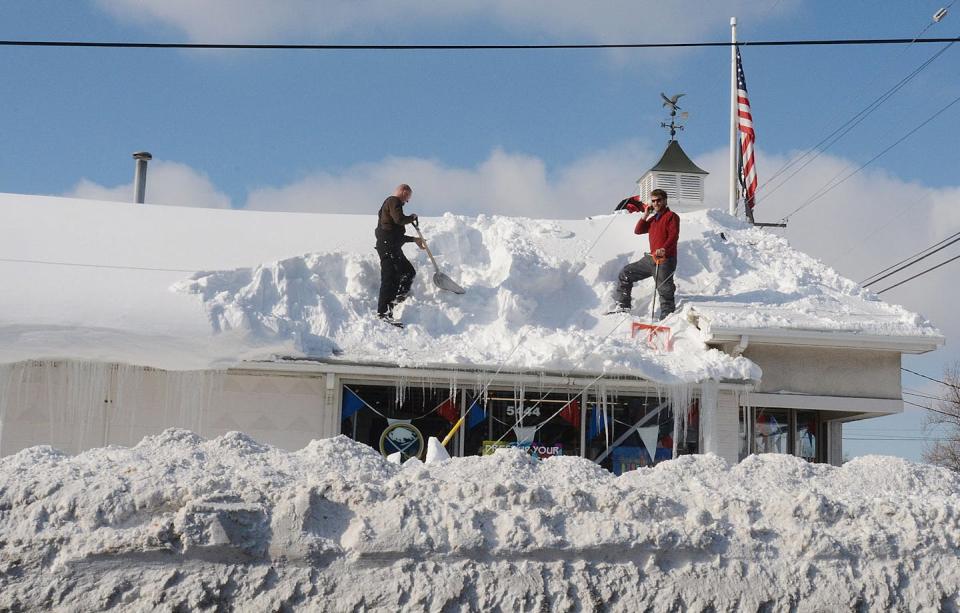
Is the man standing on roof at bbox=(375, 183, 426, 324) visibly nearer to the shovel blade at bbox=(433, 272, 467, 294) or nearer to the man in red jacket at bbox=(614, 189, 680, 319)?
the shovel blade at bbox=(433, 272, 467, 294)

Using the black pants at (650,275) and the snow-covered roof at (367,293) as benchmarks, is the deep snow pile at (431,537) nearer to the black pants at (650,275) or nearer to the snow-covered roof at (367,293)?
the snow-covered roof at (367,293)

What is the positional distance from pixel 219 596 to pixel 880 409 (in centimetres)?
882

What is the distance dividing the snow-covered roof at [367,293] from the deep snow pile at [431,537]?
498cm

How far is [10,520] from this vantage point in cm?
398

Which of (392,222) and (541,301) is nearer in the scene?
(392,222)

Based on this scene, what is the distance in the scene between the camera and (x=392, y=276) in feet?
36.3

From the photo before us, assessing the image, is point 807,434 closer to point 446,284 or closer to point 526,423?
point 526,423

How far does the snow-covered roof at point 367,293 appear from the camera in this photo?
31.7ft

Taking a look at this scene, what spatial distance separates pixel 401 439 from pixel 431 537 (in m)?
6.61

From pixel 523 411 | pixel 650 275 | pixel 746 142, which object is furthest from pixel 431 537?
pixel 746 142

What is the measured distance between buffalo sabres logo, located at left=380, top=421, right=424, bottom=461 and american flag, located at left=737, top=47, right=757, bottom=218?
8.75 m

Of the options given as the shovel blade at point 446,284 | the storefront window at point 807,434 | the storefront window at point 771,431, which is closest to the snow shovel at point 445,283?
the shovel blade at point 446,284

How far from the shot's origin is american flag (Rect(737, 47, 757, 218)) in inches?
697

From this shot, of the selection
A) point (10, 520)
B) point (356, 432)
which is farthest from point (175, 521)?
point (356, 432)
